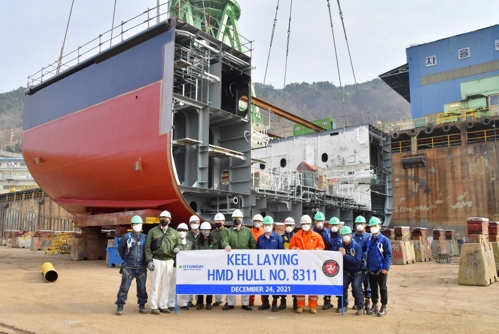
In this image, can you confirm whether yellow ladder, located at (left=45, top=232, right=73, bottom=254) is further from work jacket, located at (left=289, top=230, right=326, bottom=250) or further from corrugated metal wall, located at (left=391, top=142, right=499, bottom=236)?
corrugated metal wall, located at (left=391, top=142, right=499, bottom=236)

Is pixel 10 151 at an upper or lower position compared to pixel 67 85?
upper

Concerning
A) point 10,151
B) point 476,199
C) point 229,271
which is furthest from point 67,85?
point 10,151

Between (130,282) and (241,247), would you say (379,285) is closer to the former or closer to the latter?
(241,247)

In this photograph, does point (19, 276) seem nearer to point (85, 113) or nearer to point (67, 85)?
point (85, 113)

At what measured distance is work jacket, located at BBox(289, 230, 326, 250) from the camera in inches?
292

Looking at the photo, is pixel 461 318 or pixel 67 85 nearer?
pixel 461 318

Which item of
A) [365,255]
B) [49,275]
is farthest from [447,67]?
[49,275]

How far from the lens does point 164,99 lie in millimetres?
13430

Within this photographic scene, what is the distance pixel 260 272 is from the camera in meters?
7.20

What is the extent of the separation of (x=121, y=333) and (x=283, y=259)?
2.84 m

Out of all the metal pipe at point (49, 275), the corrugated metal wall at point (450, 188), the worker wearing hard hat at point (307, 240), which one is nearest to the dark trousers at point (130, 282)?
the worker wearing hard hat at point (307, 240)

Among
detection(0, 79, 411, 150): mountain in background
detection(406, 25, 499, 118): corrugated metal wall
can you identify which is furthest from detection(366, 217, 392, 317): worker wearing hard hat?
detection(0, 79, 411, 150): mountain in background

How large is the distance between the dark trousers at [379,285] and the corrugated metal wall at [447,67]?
35.9 meters

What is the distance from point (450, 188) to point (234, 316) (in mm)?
23683
